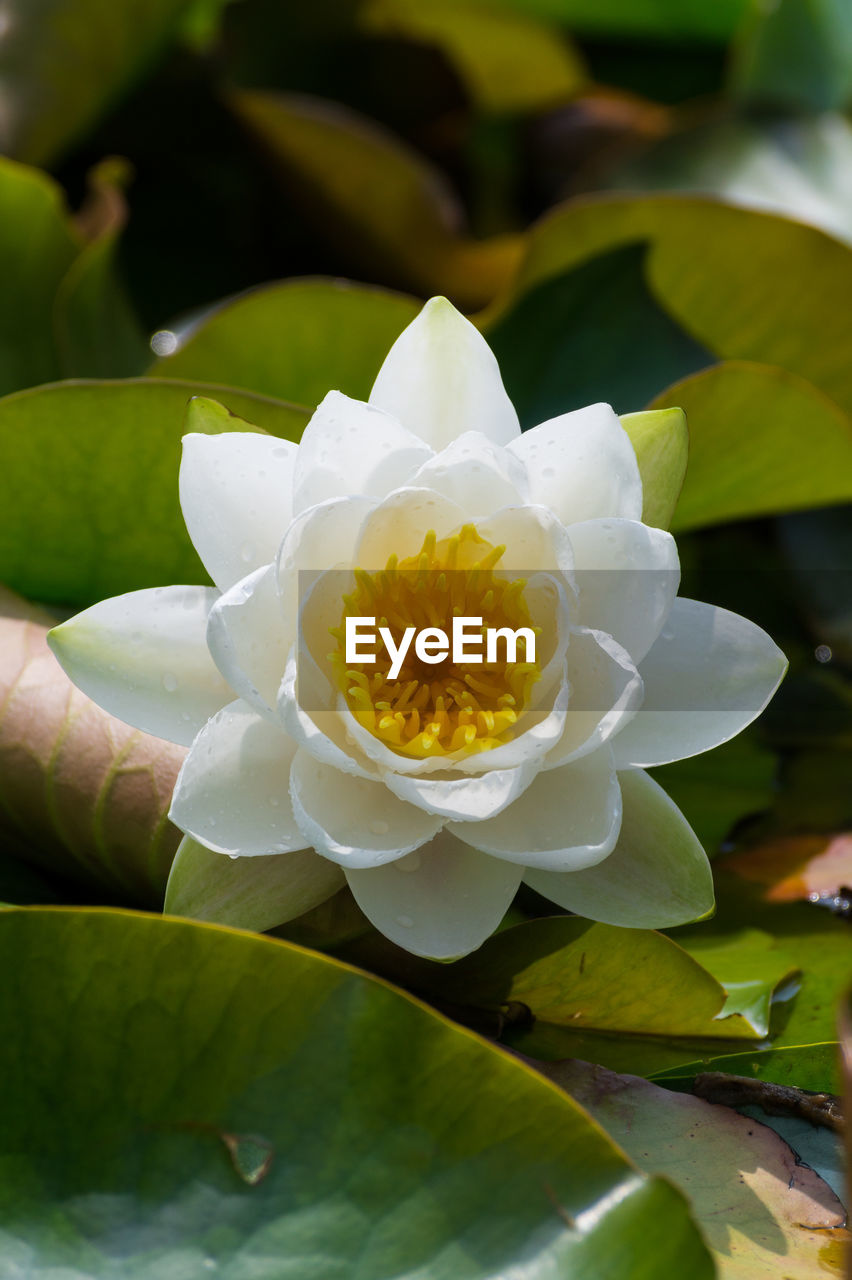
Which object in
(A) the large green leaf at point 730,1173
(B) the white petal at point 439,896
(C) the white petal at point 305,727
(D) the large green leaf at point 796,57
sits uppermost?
(D) the large green leaf at point 796,57

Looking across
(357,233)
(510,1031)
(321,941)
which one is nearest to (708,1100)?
(510,1031)

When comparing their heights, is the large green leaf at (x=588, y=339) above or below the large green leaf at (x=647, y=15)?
below

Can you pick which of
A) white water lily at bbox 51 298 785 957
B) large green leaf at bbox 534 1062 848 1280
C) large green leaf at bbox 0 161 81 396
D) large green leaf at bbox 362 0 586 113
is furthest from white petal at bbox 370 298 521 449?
large green leaf at bbox 362 0 586 113

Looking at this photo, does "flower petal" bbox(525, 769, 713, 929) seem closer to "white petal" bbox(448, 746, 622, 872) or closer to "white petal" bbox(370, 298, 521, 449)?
"white petal" bbox(448, 746, 622, 872)

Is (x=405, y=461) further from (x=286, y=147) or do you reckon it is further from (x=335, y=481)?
(x=286, y=147)

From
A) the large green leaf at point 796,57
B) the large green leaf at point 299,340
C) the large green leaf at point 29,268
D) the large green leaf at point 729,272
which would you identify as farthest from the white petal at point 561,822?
the large green leaf at point 796,57

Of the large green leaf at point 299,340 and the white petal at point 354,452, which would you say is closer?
the white petal at point 354,452

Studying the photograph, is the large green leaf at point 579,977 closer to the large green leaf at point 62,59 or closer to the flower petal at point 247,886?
the flower petal at point 247,886

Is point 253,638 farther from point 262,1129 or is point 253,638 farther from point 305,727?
point 262,1129
